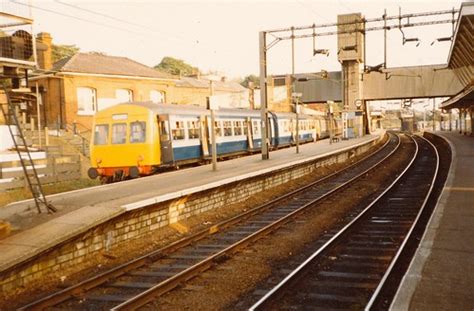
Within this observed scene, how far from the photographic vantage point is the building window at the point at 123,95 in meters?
32.3

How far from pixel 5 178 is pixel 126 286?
35.3 feet

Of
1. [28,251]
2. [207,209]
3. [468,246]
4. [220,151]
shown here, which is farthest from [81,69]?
[468,246]

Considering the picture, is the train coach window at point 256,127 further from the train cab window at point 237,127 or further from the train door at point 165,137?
the train door at point 165,137

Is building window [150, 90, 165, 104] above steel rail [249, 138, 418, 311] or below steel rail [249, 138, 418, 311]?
above

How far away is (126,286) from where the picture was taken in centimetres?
729

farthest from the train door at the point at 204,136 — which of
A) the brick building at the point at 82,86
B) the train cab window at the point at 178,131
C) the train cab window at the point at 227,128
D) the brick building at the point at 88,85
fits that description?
the brick building at the point at 82,86

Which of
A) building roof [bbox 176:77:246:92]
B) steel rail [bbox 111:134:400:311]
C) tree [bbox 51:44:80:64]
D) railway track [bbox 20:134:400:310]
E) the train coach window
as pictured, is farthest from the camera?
building roof [bbox 176:77:246:92]

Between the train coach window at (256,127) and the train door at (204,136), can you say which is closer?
the train door at (204,136)

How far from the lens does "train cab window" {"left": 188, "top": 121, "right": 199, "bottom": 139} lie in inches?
721

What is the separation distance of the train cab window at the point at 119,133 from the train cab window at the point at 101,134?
1.09 feet

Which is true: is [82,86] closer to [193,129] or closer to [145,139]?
[193,129]

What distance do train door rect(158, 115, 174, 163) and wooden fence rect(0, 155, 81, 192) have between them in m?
4.69

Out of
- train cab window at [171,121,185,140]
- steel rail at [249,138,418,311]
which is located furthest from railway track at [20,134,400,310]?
train cab window at [171,121,185,140]

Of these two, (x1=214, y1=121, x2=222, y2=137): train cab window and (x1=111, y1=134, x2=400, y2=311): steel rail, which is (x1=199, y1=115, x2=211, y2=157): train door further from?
(x1=111, y1=134, x2=400, y2=311): steel rail
